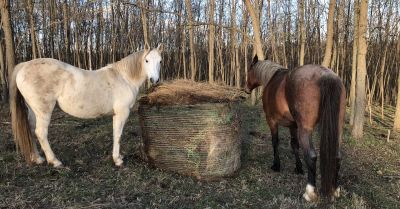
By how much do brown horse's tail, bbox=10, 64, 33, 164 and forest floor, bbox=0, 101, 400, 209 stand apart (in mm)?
226

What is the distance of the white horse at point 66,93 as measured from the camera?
14.5 feet

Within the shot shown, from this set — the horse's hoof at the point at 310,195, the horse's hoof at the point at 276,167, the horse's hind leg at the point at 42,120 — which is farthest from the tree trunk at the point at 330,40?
the horse's hind leg at the point at 42,120

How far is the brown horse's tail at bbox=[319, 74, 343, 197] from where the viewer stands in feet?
12.1

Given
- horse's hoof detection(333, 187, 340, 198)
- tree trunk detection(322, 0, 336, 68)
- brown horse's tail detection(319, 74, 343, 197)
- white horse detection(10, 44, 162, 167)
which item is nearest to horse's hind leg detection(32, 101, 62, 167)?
white horse detection(10, 44, 162, 167)

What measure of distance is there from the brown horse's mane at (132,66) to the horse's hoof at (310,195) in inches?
109

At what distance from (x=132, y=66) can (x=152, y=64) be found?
0.32 meters

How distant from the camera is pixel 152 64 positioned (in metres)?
5.00

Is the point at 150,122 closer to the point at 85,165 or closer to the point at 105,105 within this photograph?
the point at 105,105

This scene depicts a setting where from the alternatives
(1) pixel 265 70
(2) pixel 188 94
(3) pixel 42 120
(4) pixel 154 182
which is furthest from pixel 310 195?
(3) pixel 42 120

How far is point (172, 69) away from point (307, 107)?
1554 cm

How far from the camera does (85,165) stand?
4785mm

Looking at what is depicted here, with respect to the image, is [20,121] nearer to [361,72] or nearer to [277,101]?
[277,101]

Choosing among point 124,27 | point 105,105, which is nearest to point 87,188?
point 105,105

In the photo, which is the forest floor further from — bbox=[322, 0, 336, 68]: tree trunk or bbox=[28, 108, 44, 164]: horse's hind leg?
bbox=[322, 0, 336, 68]: tree trunk
